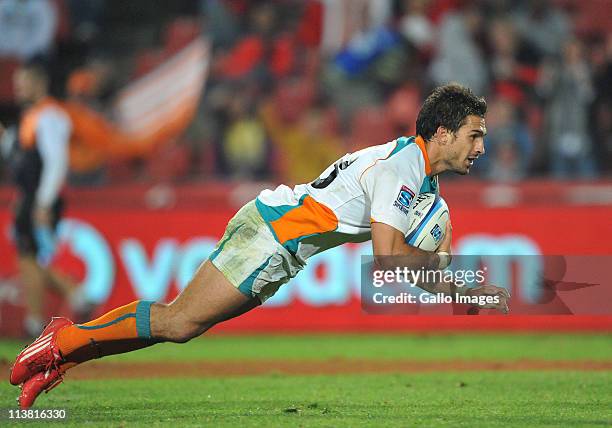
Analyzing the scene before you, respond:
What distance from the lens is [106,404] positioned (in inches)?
304

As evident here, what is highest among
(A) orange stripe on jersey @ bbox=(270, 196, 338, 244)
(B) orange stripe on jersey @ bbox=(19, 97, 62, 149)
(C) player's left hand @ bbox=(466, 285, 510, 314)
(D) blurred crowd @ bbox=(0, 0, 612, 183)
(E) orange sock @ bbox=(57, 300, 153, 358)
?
(D) blurred crowd @ bbox=(0, 0, 612, 183)

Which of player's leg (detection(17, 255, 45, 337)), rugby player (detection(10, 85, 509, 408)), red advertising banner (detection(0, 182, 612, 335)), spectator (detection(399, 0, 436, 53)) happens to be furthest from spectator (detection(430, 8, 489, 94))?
rugby player (detection(10, 85, 509, 408))

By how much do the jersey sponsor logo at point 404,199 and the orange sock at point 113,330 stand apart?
179cm

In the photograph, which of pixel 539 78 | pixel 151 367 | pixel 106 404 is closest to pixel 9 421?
pixel 106 404

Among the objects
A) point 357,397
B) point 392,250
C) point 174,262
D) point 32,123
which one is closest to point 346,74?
point 174,262

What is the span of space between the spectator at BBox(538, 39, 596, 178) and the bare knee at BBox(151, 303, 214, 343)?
9158 mm

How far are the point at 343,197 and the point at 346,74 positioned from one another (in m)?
9.06

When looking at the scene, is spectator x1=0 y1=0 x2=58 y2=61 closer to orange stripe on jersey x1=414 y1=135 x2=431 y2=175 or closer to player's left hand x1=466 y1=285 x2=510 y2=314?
orange stripe on jersey x1=414 y1=135 x2=431 y2=175

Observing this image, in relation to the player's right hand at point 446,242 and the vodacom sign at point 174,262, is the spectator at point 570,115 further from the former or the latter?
A: the player's right hand at point 446,242

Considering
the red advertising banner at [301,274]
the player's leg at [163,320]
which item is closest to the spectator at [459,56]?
the red advertising banner at [301,274]

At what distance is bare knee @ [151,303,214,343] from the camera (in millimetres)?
6965

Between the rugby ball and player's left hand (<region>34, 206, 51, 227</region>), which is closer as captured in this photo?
the rugby ball

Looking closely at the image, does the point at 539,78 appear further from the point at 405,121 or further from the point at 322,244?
the point at 322,244

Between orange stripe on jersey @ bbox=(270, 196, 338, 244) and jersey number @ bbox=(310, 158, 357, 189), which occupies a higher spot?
jersey number @ bbox=(310, 158, 357, 189)
